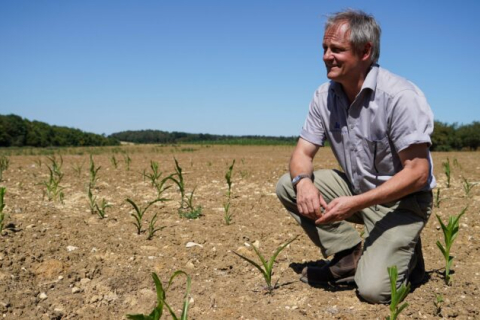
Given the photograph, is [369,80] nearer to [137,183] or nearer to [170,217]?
[170,217]

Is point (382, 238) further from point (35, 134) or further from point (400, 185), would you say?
point (35, 134)

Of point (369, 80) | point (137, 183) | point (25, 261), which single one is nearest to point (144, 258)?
point (25, 261)

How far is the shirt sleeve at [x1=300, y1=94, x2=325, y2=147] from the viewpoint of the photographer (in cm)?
284

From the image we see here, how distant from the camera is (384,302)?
238cm

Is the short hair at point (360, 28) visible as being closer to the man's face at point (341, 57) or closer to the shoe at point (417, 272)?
the man's face at point (341, 57)

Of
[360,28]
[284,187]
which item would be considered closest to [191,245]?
→ [284,187]

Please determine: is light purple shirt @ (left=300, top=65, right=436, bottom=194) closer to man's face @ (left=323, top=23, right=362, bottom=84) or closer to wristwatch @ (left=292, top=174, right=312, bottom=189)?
man's face @ (left=323, top=23, right=362, bottom=84)

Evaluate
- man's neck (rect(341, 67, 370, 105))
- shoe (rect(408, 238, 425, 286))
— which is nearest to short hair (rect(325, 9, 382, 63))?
man's neck (rect(341, 67, 370, 105))

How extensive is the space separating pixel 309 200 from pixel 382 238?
47 cm

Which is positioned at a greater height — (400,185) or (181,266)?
(400,185)

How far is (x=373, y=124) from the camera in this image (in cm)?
247

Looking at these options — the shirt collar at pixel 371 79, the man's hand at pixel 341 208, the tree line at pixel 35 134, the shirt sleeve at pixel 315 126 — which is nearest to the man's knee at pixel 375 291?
the man's hand at pixel 341 208

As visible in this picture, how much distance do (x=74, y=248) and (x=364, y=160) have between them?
2.06 m

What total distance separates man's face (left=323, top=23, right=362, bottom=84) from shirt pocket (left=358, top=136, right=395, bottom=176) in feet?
1.22
